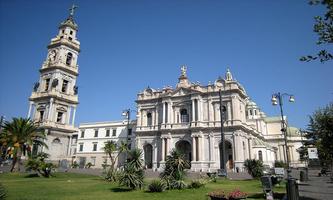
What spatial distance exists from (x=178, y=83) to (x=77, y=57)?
24.8 m

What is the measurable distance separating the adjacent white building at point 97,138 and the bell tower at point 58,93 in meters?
9.65

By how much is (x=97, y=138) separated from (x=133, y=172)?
50926mm

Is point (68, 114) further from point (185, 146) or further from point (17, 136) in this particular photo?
point (185, 146)

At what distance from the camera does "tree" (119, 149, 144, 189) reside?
57.1 feet

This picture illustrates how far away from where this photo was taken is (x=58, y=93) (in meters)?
52.9

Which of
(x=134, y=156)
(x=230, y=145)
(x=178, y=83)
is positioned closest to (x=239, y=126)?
(x=230, y=145)

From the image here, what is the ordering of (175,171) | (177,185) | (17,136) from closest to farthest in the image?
1. (177,185)
2. (175,171)
3. (17,136)

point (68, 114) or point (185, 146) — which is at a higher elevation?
point (68, 114)

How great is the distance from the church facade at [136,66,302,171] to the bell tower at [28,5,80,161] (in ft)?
48.9

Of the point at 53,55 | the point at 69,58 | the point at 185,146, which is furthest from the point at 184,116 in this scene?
the point at 53,55

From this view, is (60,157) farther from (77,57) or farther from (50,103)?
(77,57)

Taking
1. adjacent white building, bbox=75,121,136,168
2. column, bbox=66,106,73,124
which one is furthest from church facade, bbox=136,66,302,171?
column, bbox=66,106,73,124

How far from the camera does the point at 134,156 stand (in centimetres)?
1825

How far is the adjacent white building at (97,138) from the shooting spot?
2509 inches
